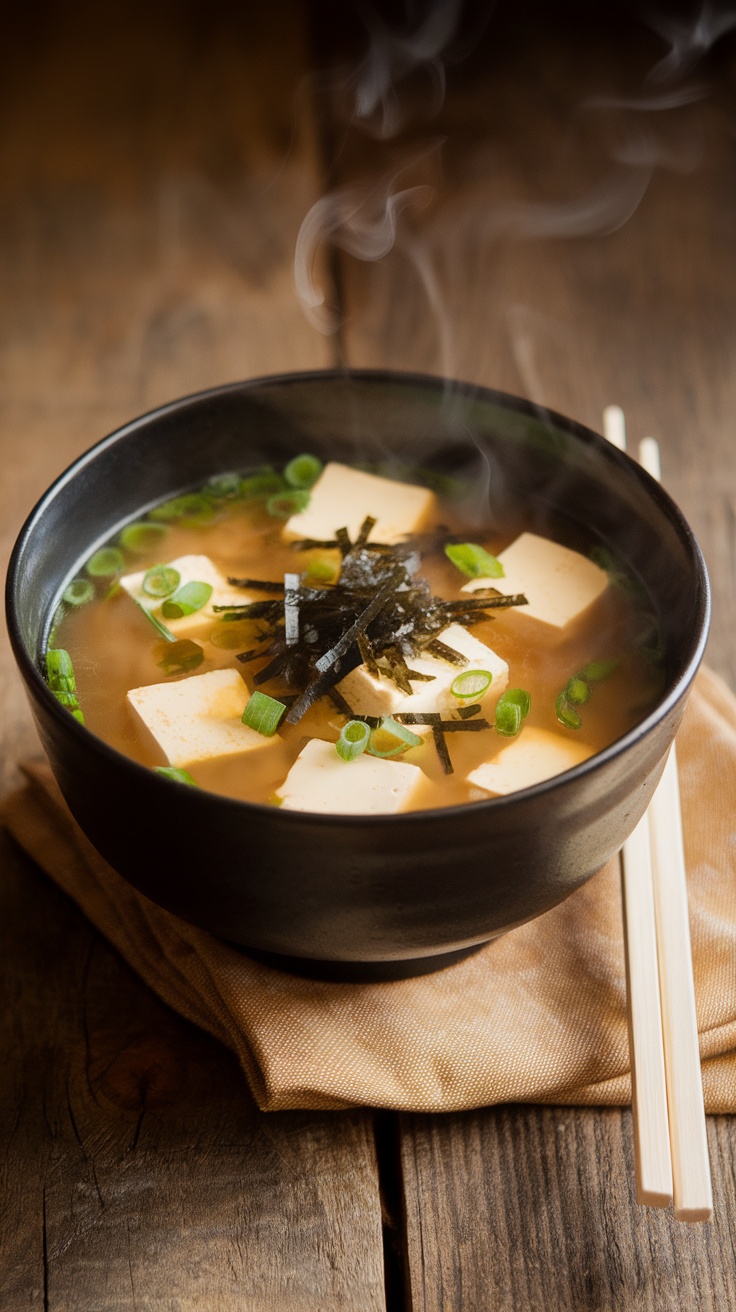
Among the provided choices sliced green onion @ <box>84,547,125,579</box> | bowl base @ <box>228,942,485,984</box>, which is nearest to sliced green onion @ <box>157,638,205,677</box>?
sliced green onion @ <box>84,547,125,579</box>

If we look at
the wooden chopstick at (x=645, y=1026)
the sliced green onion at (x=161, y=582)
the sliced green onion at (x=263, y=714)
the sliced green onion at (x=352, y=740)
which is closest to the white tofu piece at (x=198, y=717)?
the sliced green onion at (x=263, y=714)

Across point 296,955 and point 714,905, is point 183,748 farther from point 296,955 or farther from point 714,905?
point 714,905

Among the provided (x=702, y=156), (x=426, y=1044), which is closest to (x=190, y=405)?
(x=426, y=1044)

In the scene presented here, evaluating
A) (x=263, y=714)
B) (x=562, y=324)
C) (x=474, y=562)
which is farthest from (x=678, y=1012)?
(x=562, y=324)

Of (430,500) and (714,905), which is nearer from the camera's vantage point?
(714,905)

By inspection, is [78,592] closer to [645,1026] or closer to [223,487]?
[223,487]

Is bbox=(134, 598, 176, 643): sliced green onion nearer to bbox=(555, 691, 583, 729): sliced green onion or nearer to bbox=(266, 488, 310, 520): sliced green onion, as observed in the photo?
bbox=(266, 488, 310, 520): sliced green onion
